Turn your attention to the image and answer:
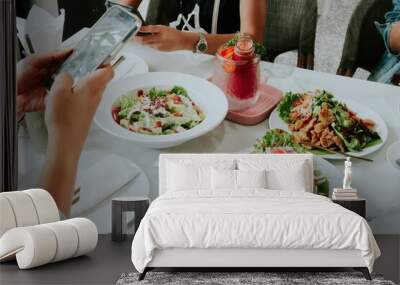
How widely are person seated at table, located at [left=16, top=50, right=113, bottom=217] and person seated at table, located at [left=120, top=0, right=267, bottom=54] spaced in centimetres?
83

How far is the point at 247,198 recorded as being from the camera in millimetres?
6004

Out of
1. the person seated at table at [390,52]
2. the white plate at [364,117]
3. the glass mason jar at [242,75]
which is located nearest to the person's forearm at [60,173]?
the glass mason jar at [242,75]

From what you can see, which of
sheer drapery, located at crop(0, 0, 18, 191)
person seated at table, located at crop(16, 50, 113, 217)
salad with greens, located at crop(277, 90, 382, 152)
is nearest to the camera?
sheer drapery, located at crop(0, 0, 18, 191)

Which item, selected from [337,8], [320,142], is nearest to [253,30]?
[337,8]

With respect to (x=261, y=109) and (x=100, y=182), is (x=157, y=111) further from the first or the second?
(x=261, y=109)

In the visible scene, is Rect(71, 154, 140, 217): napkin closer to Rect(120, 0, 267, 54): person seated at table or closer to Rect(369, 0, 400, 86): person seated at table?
Rect(120, 0, 267, 54): person seated at table

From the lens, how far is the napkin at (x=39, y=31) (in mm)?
7938

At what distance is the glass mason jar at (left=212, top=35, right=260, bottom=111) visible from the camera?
775 cm

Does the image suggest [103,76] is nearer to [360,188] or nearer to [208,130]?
[208,130]

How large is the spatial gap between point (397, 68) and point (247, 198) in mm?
2768

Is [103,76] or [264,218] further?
[103,76]

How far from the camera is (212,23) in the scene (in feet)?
25.7

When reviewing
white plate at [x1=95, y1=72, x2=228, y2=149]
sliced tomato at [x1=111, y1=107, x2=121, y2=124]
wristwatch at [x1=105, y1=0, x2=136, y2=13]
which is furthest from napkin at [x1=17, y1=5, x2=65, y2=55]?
sliced tomato at [x1=111, y1=107, x2=121, y2=124]

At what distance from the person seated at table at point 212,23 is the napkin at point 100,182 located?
1440 millimetres
